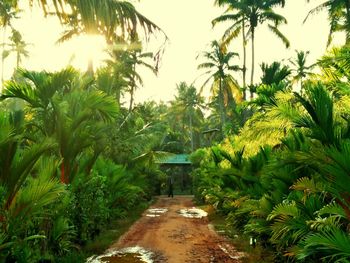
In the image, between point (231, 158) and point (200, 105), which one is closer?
point (231, 158)

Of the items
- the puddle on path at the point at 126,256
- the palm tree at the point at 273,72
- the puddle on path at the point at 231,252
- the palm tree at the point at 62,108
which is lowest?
the puddle on path at the point at 126,256

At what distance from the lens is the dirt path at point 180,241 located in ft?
33.7

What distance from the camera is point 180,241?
1261 cm

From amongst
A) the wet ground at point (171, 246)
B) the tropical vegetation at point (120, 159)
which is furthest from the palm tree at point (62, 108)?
the wet ground at point (171, 246)

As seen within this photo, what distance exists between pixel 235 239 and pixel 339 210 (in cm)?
700

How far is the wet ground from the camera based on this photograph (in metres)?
10.1

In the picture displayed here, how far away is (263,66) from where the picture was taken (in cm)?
1786

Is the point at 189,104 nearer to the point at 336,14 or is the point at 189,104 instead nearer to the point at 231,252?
the point at 336,14

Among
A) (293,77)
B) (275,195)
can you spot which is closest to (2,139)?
(275,195)

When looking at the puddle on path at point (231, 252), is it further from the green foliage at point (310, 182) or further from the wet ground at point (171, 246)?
the green foliage at point (310, 182)

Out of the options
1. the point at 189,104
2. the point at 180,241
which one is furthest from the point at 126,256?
the point at 189,104

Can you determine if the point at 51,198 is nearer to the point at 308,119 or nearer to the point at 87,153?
the point at 308,119

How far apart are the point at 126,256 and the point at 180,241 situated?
2.57 meters

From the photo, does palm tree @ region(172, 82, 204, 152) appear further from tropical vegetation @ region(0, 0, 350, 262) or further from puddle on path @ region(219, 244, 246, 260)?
puddle on path @ region(219, 244, 246, 260)
